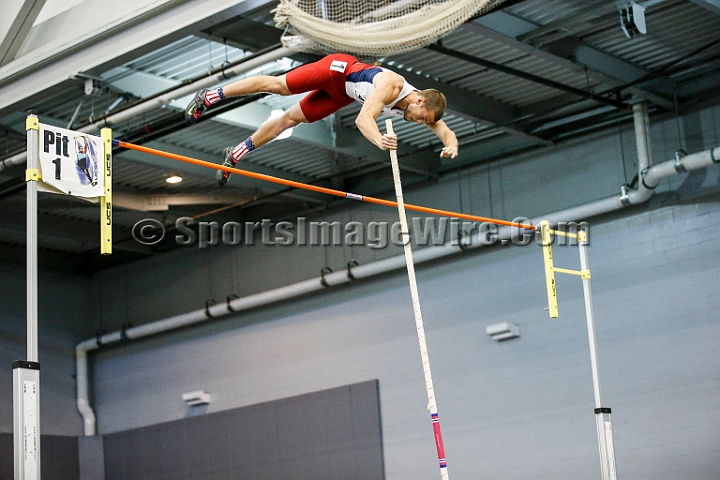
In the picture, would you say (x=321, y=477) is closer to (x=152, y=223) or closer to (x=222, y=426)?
(x=222, y=426)

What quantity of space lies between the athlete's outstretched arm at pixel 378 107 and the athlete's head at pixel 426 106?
7.0 inches

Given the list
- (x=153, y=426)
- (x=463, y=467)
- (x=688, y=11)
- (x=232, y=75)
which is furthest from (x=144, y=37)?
(x=153, y=426)

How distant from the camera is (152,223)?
14594 millimetres

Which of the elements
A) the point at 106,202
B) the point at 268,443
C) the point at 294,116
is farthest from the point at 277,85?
the point at 268,443

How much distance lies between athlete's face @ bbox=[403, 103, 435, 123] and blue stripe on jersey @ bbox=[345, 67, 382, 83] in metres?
0.36

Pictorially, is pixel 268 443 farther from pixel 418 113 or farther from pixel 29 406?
pixel 29 406

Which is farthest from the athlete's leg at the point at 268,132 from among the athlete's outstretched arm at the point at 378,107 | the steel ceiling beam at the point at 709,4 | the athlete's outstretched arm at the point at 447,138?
the steel ceiling beam at the point at 709,4

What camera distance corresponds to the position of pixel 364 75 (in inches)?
258

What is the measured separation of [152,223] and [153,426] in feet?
10.1

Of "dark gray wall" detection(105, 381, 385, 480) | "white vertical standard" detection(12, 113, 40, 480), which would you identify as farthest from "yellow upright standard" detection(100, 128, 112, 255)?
"dark gray wall" detection(105, 381, 385, 480)

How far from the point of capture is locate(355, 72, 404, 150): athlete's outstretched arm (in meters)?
6.23

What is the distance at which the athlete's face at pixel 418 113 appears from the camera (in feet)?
21.8

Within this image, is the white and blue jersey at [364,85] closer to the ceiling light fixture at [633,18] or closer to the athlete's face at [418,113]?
the athlete's face at [418,113]

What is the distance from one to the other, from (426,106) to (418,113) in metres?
0.08
